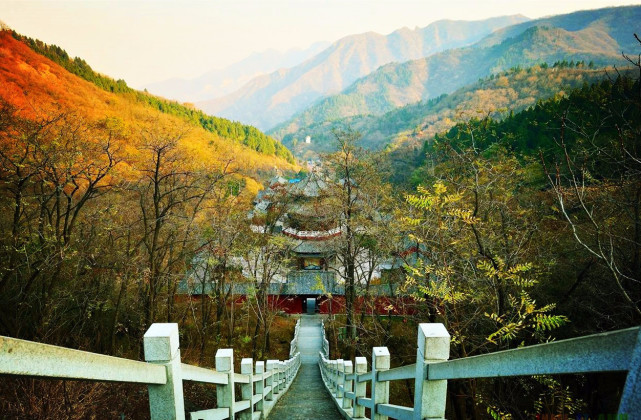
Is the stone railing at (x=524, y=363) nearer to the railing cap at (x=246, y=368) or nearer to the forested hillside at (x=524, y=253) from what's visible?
the railing cap at (x=246, y=368)

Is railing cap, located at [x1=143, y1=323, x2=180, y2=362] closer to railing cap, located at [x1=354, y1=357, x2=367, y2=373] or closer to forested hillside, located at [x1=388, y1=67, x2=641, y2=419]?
railing cap, located at [x1=354, y1=357, x2=367, y2=373]

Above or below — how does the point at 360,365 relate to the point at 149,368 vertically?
below

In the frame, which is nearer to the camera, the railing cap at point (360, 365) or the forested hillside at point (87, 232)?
the railing cap at point (360, 365)

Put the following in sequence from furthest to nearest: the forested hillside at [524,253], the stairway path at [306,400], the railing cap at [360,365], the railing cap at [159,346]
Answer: the stairway path at [306,400] < the forested hillside at [524,253] < the railing cap at [360,365] < the railing cap at [159,346]

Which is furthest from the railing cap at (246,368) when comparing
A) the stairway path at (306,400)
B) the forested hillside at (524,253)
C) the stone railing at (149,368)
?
the forested hillside at (524,253)

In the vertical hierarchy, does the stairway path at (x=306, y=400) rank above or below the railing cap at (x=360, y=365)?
below

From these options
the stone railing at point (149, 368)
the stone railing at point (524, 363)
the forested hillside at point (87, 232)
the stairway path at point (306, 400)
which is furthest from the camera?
the forested hillside at point (87, 232)

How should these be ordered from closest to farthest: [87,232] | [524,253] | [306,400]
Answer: [524,253] < [306,400] < [87,232]

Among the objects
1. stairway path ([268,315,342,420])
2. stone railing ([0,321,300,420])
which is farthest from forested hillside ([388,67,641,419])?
stone railing ([0,321,300,420])

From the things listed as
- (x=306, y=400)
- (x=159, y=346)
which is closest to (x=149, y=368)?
(x=159, y=346)

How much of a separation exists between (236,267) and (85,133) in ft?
31.1

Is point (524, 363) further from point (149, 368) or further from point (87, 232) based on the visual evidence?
point (87, 232)

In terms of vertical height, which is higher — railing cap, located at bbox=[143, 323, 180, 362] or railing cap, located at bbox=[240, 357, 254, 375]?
railing cap, located at bbox=[143, 323, 180, 362]

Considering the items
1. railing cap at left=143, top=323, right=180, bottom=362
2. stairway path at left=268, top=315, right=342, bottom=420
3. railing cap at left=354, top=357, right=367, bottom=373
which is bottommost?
stairway path at left=268, top=315, right=342, bottom=420
